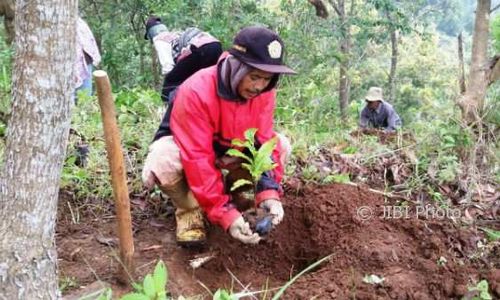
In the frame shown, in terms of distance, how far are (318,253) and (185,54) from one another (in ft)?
4.68

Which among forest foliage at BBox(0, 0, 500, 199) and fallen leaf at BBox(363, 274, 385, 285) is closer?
fallen leaf at BBox(363, 274, 385, 285)

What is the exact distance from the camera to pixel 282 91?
6352mm

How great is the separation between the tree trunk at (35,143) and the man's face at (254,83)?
3.88ft

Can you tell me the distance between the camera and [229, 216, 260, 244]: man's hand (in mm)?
3092

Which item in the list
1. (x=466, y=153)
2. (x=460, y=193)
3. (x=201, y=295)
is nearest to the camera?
(x=201, y=295)

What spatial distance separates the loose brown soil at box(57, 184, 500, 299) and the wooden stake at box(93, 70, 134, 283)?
14 cm

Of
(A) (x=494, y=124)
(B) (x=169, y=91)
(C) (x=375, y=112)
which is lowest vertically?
(C) (x=375, y=112)

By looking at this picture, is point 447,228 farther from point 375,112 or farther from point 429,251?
point 375,112

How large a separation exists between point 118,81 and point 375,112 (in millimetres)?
4360

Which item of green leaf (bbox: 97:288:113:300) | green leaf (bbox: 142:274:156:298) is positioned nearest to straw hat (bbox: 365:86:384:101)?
green leaf (bbox: 97:288:113:300)

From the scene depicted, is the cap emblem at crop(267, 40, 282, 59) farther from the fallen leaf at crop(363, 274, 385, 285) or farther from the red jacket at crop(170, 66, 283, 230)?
the fallen leaf at crop(363, 274, 385, 285)

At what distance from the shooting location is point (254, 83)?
3.10m

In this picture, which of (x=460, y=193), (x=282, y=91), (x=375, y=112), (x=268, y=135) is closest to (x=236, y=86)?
(x=268, y=135)

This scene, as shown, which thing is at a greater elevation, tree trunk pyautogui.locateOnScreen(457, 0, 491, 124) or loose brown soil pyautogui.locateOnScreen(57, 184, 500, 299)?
tree trunk pyautogui.locateOnScreen(457, 0, 491, 124)
